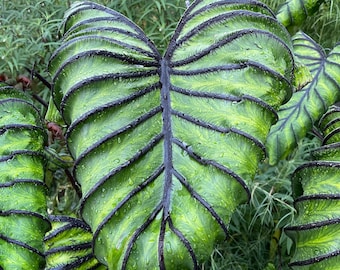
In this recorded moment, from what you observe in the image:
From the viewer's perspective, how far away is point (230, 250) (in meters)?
1.46

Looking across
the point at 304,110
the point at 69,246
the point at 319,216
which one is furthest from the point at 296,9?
the point at 69,246

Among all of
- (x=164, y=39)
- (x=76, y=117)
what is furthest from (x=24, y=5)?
(x=76, y=117)

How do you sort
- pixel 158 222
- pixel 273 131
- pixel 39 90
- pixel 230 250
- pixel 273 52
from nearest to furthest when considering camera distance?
pixel 158 222 → pixel 273 52 → pixel 273 131 → pixel 230 250 → pixel 39 90

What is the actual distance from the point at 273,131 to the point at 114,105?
1.71ft

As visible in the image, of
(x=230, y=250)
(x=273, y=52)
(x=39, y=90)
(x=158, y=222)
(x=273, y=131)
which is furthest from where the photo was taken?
(x=39, y=90)

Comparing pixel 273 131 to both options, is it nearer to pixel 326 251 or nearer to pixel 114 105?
pixel 326 251

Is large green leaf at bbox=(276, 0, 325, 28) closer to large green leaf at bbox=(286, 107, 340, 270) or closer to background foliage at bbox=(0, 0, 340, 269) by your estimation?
background foliage at bbox=(0, 0, 340, 269)

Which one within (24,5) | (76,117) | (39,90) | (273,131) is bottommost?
(39,90)

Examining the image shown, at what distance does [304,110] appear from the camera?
3.79ft

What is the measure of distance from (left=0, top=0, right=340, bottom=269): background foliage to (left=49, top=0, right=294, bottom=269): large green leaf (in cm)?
57

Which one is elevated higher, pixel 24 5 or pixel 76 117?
pixel 76 117

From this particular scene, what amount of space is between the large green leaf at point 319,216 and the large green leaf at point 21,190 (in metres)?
0.40

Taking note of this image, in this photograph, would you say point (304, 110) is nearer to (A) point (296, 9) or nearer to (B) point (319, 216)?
(A) point (296, 9)

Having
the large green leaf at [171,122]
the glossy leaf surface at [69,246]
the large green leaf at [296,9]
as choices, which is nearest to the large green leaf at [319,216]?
the large green leaf at [171,122]
